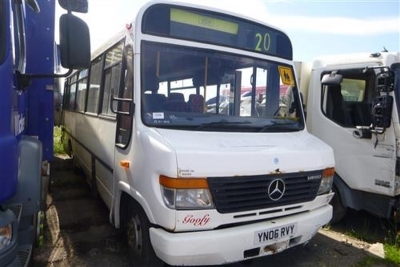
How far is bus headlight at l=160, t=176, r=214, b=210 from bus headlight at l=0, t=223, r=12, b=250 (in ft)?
3.57

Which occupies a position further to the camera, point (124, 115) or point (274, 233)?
point (124, 115)

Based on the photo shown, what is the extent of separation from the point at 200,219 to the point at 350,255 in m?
2.39

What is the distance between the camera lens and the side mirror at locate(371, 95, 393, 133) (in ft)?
14.2

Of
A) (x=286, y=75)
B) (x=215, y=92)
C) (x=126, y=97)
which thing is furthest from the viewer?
(x=286, y=75)

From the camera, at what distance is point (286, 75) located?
13.4 feet

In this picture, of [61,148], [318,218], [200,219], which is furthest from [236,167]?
[61,148]

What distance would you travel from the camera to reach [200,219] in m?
2.76

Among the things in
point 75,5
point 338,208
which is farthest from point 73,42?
point 338,208

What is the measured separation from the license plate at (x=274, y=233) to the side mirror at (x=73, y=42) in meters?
2.01

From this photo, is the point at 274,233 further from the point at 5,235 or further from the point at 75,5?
the point at 75,5

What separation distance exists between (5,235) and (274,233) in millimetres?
2134

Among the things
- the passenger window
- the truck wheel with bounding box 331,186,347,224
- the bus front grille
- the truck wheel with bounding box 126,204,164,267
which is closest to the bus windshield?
the bus front grille

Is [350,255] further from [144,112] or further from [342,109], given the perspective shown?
[144,112]

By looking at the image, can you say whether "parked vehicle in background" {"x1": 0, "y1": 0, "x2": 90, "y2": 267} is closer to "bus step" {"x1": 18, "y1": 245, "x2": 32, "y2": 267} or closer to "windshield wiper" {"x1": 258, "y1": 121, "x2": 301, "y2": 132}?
"bus step" {"x1": 18, "y1": 245, "x2": 32, "y2": 267}
